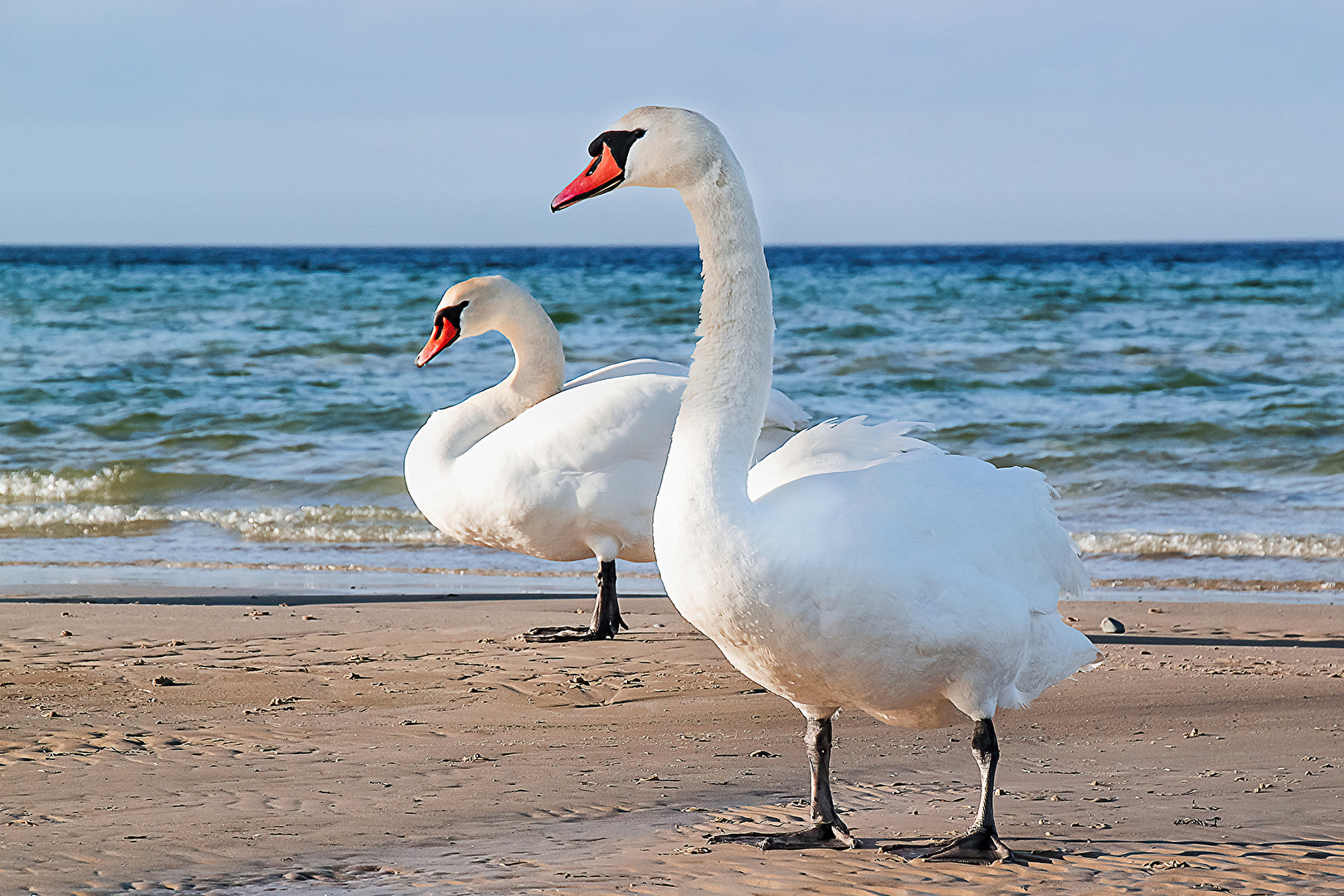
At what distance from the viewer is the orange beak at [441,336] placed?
731 cm

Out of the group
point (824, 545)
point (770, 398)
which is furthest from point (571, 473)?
point (824, 545)

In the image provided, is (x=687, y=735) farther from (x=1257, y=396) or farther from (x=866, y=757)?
(x=1257, y=396)

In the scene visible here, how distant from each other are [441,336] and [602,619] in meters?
1.78

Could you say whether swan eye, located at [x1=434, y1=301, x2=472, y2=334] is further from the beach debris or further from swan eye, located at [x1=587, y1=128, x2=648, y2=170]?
the beach debris

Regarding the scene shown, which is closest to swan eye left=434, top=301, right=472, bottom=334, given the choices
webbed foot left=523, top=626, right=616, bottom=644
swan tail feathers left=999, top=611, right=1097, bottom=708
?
webbed foot left=523, top=626, right=616, bottom=644

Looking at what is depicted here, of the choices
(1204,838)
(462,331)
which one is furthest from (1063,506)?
(1204,838)

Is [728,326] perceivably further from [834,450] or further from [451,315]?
[451,315]

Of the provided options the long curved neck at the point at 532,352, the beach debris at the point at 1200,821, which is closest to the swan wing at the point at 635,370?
the long curved neck at the point at 532,352

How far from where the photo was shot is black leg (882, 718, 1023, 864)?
342 centimetres

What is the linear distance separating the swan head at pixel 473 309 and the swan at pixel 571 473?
686mm

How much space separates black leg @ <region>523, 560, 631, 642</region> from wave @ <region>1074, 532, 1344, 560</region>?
127 inches

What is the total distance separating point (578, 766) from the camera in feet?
14.1

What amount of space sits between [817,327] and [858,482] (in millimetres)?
19119

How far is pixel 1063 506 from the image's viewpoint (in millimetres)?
9805
